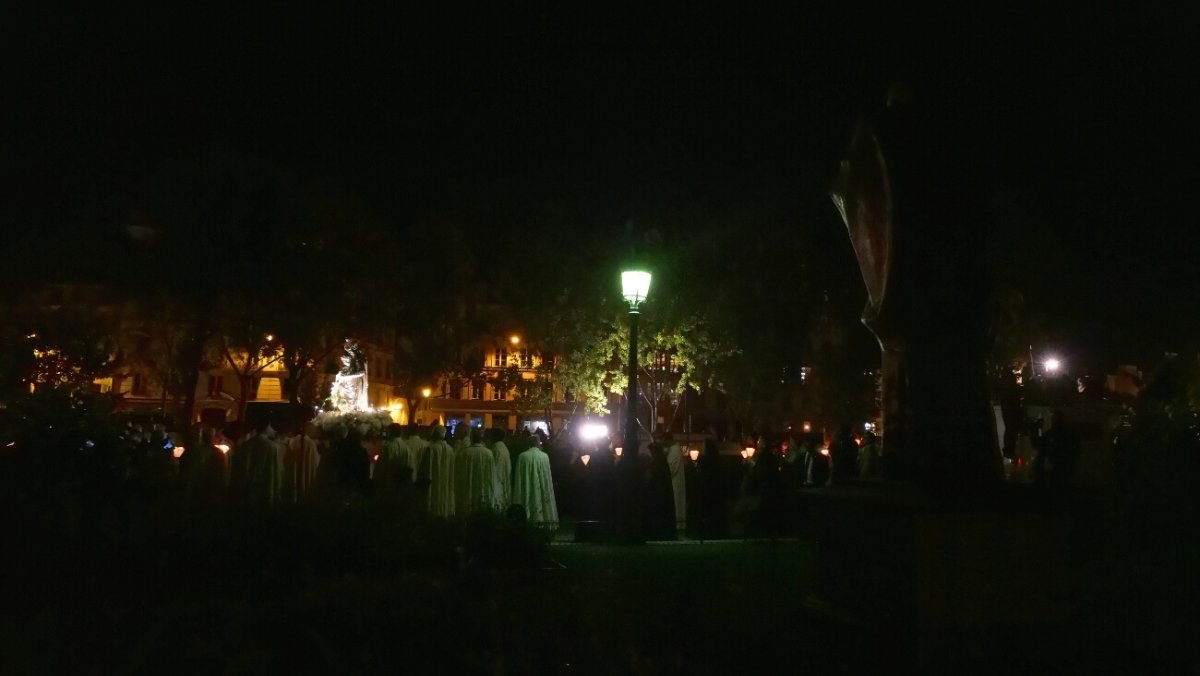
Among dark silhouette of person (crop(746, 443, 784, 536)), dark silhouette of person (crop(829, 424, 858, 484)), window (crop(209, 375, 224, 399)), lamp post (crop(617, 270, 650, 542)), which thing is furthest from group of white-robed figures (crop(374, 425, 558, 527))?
window (crop(209, 375, 224, 399))

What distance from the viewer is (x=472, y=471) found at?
15.4 m

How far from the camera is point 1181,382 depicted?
1243cm

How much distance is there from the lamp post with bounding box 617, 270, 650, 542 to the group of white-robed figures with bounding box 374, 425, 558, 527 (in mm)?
1578

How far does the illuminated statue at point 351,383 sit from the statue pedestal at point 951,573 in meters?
34.7

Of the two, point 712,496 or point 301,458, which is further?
point 712,496

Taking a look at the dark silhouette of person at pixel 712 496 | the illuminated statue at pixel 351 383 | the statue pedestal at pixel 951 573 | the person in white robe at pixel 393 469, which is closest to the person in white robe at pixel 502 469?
the person in white robe at pixel 393 469

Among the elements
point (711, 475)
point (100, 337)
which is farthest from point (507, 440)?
point (100, 337)

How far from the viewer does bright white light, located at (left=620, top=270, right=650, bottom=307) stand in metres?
14.3

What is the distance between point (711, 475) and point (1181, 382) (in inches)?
265

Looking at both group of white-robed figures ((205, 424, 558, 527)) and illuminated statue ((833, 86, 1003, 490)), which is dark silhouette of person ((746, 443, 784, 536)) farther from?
illuminated statue ((833, 86, 1003, 490))

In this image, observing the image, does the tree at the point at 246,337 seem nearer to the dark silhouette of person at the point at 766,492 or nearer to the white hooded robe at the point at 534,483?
the white hooded robe at the point at 534,483

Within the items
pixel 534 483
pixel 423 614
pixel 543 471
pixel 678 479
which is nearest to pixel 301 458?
pixel 534 483

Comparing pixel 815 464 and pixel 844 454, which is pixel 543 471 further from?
pixel 844 454

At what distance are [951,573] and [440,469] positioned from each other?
11.0m
